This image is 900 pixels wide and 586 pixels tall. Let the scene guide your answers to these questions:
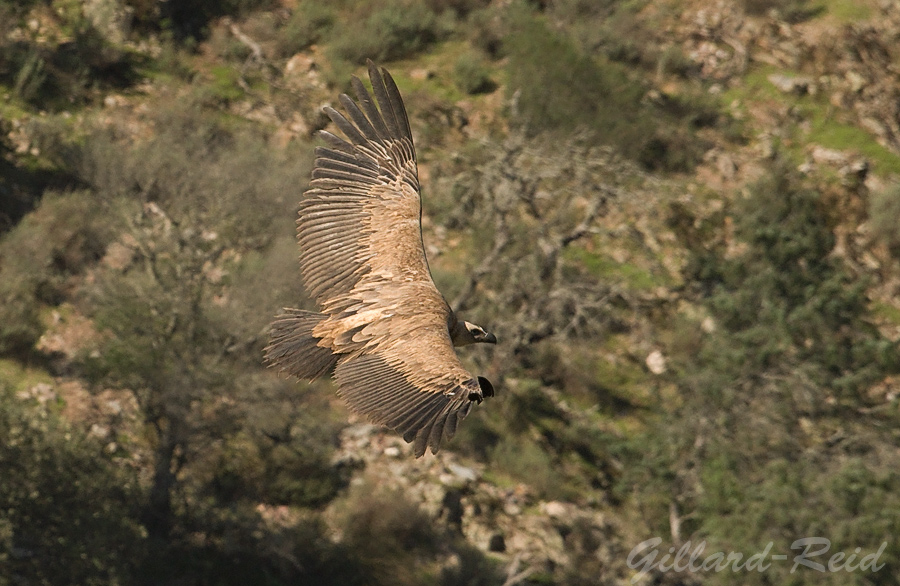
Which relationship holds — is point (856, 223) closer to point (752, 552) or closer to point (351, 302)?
point (752, 552)

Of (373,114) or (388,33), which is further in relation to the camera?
(388,33)

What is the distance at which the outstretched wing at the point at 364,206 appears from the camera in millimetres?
8820

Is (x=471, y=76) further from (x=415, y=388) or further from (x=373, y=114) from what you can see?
(x=415, y=388)

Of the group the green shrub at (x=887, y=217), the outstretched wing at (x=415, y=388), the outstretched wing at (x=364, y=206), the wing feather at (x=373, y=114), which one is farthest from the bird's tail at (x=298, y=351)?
the green shrub at (x=887, y=217)

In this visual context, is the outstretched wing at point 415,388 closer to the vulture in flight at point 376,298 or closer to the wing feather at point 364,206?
the vulture in flight at point 376,298

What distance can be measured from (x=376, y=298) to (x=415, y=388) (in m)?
1.34

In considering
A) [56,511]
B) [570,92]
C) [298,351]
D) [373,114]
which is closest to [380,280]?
[298,351]

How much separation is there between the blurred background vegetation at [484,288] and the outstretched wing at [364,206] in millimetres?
8392

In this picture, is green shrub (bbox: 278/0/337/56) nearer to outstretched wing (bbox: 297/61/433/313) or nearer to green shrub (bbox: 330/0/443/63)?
green shrub (bbox: 330/0/443/63)

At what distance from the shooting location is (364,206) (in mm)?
9195

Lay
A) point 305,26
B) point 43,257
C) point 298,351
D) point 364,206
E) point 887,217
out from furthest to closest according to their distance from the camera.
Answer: point 305,26, point 887,217, point 43,257, point 364,206, point 298,351

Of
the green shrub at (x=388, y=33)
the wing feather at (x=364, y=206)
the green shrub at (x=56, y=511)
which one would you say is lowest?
the green shrub at (x=56, y=511)

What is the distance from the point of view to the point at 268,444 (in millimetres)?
18969

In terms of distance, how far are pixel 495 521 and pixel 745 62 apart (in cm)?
1577
